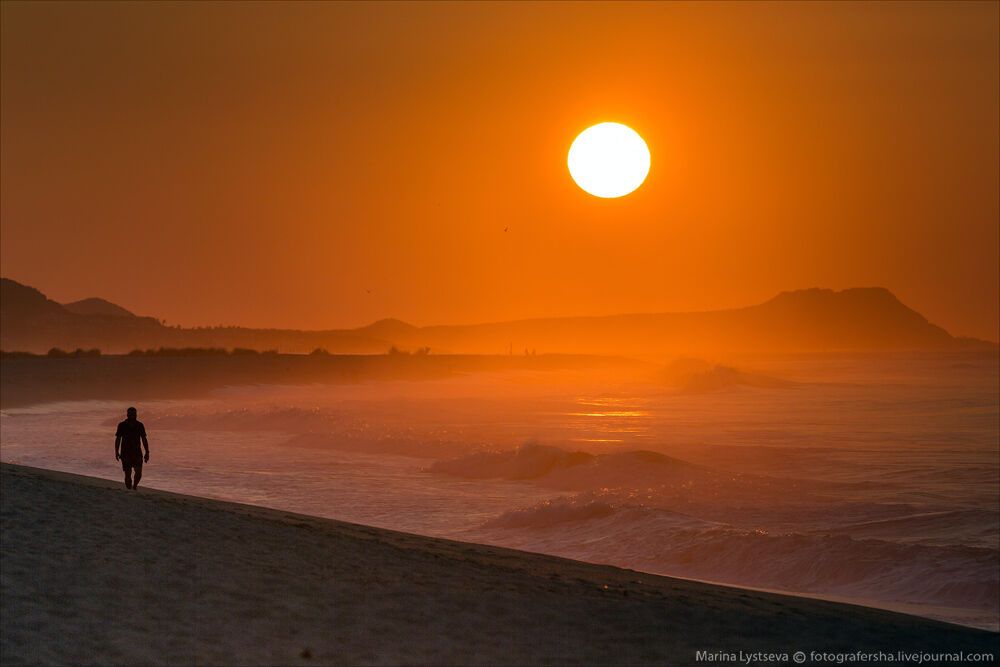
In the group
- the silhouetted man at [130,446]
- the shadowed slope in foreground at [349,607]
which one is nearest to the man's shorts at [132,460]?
the silhouetted man at [130,446]

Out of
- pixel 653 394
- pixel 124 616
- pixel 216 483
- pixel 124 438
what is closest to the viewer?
pixel 124 616

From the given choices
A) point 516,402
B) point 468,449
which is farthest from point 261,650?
point 516,402

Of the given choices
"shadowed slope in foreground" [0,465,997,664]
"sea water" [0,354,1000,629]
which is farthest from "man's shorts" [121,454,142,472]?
"shadowed slope in foreground" [0,465,997,664]

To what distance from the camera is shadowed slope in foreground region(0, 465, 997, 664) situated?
351 inches

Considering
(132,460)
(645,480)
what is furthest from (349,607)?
(645,480)

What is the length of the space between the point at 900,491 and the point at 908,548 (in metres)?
8.77

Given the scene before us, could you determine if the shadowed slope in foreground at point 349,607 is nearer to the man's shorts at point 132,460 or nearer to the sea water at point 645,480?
the sea water at point 645,480

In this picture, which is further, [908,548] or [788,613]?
[908,548]

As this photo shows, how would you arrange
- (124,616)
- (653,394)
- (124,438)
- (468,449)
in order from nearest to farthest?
(124,616) → (124,438) → (468,449) → (653,394)

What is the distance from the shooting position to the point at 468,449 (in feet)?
110

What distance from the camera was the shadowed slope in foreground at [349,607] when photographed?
29.2 ft

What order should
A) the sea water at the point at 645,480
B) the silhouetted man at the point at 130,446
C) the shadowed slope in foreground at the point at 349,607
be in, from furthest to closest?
the silhouetted man at the point at 130,446 → the sea water at the point at 645,480 → the shadowed slope in foreground at the point at 349,607

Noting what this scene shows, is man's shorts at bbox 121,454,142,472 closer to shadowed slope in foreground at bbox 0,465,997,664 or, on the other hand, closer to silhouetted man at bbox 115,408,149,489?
silhouetted man at bbox 115,408,149,489

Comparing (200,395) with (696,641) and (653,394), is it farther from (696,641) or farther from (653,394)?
(696,641)
